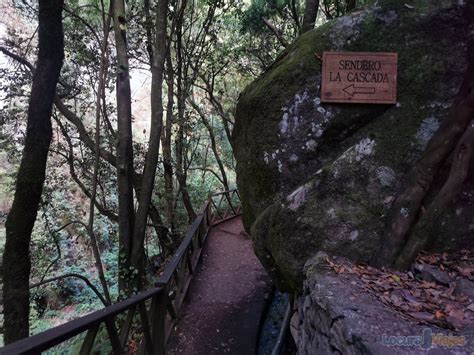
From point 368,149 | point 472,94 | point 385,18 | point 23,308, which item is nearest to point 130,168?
point 23,308

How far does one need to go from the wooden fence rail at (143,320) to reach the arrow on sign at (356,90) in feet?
8.82

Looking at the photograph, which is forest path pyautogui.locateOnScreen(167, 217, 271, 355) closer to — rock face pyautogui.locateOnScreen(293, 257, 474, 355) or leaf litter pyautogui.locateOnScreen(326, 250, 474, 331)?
rock face pyautogui.locateOnScreen(293, 257, 474, 355)

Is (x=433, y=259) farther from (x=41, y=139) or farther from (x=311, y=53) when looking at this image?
(x=41, y=139)

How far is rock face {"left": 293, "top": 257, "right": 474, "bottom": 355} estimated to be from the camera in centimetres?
178

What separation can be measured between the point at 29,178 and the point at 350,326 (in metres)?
3.10

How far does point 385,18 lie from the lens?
3.48 meters

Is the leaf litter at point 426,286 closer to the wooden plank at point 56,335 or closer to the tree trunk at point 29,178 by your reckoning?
the wooden plank at point 56,335

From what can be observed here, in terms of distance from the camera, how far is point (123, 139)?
5.27 meters

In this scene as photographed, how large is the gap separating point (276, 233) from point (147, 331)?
1.57 meters

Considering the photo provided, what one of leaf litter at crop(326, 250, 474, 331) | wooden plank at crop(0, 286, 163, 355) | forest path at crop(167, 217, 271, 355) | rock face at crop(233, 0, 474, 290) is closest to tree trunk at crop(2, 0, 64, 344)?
wooden plank at crop(0, 286, 163, 355)

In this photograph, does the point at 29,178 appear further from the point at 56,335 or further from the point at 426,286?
the point at 426,286

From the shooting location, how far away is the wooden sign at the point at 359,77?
330 cm

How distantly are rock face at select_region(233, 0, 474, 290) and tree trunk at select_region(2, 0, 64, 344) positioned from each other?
221cm

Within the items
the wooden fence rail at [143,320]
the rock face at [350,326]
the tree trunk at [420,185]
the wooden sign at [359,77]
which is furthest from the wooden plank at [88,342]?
the wooden sign at [359,77]
